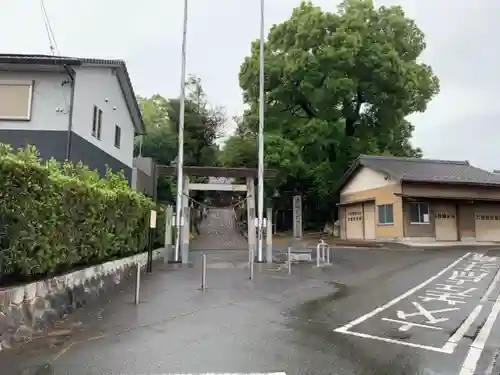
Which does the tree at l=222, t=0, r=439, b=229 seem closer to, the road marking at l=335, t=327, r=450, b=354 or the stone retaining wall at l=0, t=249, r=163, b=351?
the stone retaining wall at l=0, t=249, r=163, b=351

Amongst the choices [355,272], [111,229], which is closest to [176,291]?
[111,229]

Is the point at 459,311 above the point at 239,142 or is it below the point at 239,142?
below

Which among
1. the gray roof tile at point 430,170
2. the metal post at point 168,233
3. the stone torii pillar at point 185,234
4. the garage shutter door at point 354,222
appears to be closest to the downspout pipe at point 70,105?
the metal post at point 168,233

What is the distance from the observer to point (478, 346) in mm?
5367

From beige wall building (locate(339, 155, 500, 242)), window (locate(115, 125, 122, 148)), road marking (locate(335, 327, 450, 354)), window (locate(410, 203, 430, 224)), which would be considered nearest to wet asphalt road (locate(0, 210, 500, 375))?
road marking (locate(335, 327, 450, 354))

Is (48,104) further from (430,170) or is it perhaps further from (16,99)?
(430,170)

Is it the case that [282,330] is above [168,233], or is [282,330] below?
below

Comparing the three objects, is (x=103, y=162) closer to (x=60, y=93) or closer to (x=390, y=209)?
(x=60, y=93)

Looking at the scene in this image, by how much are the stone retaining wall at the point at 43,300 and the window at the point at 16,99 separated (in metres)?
8.01

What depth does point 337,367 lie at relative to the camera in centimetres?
441

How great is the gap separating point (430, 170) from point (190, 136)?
15650 millimetres

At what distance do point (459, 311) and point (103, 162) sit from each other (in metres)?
13.4

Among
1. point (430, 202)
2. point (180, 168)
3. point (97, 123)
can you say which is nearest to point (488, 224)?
→ point (430, 202)

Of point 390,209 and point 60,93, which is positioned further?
point 390,209
